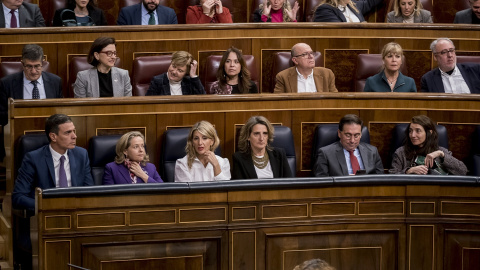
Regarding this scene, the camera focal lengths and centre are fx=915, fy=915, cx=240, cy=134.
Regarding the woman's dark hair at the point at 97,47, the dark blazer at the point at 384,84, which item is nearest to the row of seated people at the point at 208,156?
the dark blazer at the point at 384,84

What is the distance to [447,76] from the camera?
354 centimetres

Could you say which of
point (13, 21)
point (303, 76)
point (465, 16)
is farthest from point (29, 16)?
point (465, 16)

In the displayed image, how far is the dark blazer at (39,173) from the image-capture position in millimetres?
2693

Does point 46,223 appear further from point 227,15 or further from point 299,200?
point 227,15

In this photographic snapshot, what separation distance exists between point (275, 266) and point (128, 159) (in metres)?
0.63

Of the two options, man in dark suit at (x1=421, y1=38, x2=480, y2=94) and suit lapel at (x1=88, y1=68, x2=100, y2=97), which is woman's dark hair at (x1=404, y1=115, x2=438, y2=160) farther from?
suit lapel at (x1=88, y1=68, x2=100, y2=97)

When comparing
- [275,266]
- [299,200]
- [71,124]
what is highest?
[71,124]

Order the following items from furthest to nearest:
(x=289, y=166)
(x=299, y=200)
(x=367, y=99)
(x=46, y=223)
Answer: (x=367, y=99), (x=289, y=166), (x=299, y=200), (x=46, y=223)

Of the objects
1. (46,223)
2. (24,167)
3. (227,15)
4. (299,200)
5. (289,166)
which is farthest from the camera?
(227,15)

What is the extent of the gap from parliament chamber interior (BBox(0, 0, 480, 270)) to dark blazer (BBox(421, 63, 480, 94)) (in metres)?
0.15

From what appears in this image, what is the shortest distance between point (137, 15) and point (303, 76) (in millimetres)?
A: 860

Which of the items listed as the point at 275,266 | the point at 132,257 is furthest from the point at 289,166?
the point at 132,257

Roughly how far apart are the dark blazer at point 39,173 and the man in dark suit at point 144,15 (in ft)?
4.09

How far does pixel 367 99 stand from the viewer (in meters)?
3.21
